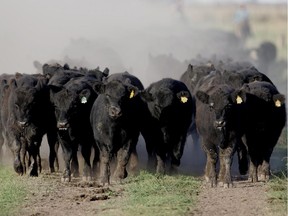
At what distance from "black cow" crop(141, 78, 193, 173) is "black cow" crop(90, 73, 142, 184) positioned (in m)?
A: 0.98

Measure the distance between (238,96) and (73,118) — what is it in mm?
3362

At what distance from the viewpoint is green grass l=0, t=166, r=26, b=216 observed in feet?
45.8

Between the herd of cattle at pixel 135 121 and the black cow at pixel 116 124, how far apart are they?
18 millimetres

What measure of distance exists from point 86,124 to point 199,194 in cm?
408

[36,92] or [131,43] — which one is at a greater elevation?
[131,43]

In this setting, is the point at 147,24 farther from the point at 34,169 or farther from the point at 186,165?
the point at 34,169

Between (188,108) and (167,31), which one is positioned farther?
(167,31)

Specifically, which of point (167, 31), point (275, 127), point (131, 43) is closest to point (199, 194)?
point (275, 127)

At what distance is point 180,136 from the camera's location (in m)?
19.1

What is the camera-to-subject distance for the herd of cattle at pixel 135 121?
17000mm

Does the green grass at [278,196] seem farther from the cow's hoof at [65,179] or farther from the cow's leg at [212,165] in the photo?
the cow's hoof at [65,179]

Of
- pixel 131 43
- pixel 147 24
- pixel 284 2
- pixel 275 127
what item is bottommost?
pixel 275 127

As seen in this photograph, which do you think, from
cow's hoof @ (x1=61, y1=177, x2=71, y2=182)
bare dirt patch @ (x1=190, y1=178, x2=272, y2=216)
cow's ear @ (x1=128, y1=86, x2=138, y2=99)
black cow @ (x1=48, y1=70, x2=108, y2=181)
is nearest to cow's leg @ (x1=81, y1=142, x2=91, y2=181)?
black cow @ (x1=48, y1=70, x2=108, y2=181)

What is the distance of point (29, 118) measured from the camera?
59.2 ft
